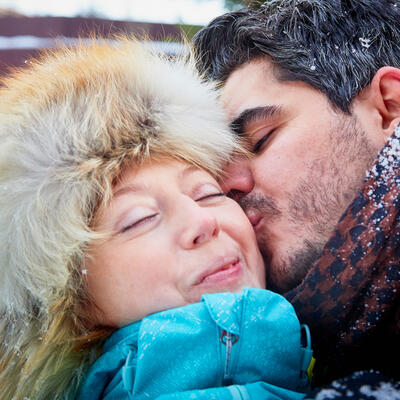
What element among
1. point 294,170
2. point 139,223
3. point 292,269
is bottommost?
point 292,269

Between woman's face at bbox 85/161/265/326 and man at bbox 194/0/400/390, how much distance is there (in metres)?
0.21

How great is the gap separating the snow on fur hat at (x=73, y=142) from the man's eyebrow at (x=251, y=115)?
0.22 ft

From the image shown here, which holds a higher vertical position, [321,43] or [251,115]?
[321,43]

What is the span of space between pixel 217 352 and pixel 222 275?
0.17 metres

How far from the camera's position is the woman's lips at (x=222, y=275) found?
3.27ft

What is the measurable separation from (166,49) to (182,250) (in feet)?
2.54

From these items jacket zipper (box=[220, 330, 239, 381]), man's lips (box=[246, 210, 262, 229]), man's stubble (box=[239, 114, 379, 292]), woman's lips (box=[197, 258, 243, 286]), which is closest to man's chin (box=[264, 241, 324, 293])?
man's stubble (box=[239, 114, 379, 292])

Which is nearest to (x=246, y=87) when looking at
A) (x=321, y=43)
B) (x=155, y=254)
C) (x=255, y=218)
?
(x=321, y=43)

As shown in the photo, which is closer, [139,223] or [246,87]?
[139,223]

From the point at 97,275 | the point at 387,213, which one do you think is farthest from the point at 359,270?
the point at 97,275

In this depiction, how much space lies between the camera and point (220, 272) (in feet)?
3.32

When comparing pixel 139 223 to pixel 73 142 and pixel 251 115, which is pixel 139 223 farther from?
pixel 251 115

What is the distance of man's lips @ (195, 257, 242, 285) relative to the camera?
996mm

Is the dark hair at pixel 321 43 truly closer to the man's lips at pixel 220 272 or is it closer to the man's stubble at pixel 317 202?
the man's stubble at pixel 317 202
